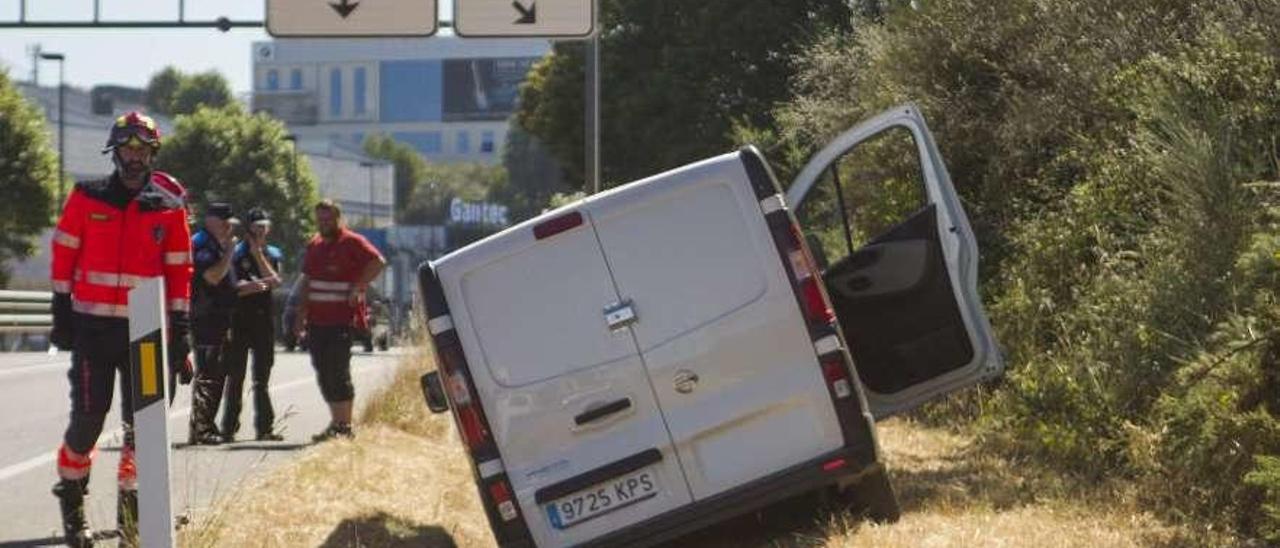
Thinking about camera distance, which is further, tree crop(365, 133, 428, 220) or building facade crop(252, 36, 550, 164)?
building facade crop(252, 36, 550, 164)

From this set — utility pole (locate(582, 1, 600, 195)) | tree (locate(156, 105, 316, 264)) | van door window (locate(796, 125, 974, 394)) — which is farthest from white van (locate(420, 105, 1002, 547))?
tree (locate(156, 105, 316, 264))

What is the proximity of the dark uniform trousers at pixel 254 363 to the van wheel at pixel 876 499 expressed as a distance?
20.8ft

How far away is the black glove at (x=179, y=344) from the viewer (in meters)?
9.12

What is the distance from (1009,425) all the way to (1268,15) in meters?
2.68

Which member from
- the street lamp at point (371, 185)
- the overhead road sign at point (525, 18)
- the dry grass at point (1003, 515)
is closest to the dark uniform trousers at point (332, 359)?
the overhead road sign at point (525, 18)

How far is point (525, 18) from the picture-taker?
18.2 metres

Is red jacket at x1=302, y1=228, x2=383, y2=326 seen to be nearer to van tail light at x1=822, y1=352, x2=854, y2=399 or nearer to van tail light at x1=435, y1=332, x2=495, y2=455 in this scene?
van tail light at x1=435, y1=332, x2=495, y2=455

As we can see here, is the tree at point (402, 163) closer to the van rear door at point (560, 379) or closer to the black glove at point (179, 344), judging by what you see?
the black glove at point (179, 344)

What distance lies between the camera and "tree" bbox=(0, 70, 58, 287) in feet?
179

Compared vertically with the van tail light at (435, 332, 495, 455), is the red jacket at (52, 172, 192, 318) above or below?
above

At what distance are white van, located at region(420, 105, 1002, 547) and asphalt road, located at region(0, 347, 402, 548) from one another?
3.94 feet

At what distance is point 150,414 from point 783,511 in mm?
4675

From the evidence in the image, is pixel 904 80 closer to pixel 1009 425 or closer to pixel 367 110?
pixel 1009 425

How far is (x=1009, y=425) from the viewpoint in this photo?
12.6 metres
